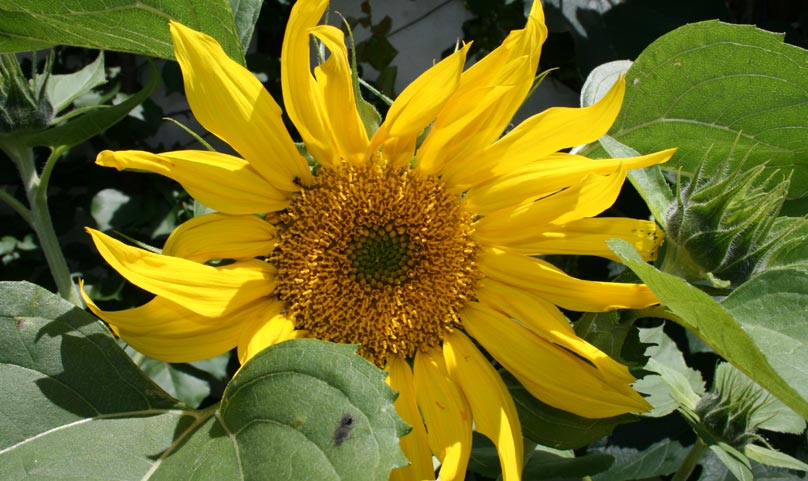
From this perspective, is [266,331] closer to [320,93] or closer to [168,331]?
[168,331]

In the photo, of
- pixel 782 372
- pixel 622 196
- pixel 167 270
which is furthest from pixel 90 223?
pixel 782 372

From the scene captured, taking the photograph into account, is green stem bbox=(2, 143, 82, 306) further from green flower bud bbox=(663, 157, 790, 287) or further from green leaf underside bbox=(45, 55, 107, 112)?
green flower bud bbox=(663, 157, 790, 287)

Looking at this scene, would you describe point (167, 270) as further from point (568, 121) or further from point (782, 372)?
point (782, 372)

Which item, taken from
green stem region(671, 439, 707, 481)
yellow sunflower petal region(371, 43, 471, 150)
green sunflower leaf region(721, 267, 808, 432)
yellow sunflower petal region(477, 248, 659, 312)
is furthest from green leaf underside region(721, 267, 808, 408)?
green stem region(671, 439, 707, 481)

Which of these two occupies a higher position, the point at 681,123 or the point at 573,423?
the point at 681,123

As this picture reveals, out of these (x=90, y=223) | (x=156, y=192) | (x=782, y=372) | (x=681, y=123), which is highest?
(x=681, y=123)

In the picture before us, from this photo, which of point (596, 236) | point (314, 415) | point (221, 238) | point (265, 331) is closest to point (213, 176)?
point (221, 238)
